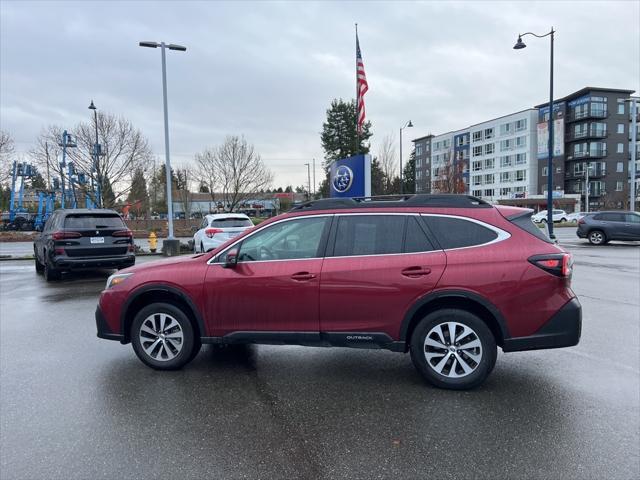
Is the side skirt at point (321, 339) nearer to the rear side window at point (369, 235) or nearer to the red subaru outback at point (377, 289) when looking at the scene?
the red subaru outback at point (377, 289)

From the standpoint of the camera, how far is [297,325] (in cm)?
435

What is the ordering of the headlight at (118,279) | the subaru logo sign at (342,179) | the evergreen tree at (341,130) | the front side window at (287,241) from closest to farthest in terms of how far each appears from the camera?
the front side window at (287,241), the headlight at (118,279), the subaru logo sign at (342,179), the evergreen tree at (341,130)

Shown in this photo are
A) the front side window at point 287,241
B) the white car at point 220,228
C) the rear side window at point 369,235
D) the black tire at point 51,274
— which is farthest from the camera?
the white car at point 220,228

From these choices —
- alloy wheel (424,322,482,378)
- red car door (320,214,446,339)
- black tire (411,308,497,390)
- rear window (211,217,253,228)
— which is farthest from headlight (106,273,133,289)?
rear window (211,217,253,228)

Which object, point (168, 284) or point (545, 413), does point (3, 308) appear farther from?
point (545, 413)

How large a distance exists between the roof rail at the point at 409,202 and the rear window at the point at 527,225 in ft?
0.96

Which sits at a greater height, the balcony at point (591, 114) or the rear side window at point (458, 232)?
the balcony at point (591, 114)

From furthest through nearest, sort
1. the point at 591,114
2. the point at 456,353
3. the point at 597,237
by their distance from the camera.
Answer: the point at 591,114 → the point at 597,237 → the point at 456,353

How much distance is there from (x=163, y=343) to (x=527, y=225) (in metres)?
3.85

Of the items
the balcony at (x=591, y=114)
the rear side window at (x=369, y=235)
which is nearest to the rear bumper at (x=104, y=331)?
the rear side window at (x=369, y=235)

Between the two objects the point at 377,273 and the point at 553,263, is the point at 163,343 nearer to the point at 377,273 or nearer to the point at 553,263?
the point at 377,273

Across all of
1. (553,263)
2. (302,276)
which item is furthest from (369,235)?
(553,263)

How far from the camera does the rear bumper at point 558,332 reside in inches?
155

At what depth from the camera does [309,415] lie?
3688 mm
